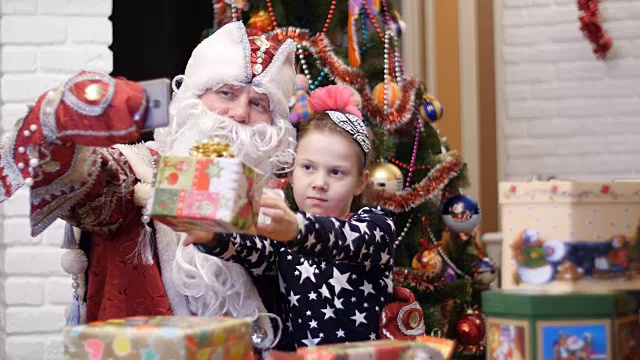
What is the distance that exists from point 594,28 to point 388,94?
198 cm

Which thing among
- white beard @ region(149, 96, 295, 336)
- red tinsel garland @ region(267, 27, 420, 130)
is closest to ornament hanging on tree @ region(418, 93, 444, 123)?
red tinsel garland @ region(267, 27, 420, 130)

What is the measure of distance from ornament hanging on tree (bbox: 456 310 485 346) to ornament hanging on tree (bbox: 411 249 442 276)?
38cm

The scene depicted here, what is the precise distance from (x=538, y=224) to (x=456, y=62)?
4.63m

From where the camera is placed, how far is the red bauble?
4.54 metres

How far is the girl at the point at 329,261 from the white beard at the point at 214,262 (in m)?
0.06

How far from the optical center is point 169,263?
2.33 meters

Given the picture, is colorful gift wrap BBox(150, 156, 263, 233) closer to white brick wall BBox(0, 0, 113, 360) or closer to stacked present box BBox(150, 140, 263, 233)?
stacked present box BBox(150, 140, 263, 233)

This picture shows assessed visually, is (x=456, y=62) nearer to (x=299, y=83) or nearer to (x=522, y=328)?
(x=299, y=83)

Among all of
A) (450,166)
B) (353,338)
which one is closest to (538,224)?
(353,338)

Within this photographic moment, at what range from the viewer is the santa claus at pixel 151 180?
6.45ft

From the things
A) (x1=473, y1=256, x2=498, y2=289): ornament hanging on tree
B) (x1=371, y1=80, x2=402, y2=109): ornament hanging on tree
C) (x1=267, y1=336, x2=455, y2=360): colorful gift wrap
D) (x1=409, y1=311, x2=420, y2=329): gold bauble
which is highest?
(x1=371, y1=80, x2=402, y2=109): ornament hanging on tree

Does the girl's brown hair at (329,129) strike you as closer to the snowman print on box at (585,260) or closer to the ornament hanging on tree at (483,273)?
the snowman print on box at (585,260)

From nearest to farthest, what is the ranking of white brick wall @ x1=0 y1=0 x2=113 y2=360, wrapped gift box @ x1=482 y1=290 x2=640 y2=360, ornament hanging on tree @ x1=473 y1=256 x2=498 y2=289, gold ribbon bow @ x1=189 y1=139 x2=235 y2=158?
wrapped gift box @ x1=482 y1=290 x2=640 y2=360 → gold ribbon bow @ x1=189 y1=139 x2=235 y2=158 → white brick wall @ x1=0 y1=0 x2=113 y2=360 → ornament hanging on tree @ x1=473 y1=256 x2=498 y2=289

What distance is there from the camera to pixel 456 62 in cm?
621
